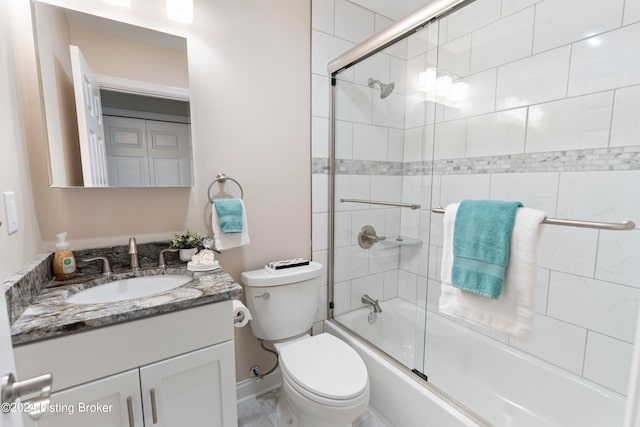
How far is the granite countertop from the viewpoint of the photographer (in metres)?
0.75

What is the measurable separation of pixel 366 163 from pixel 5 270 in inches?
66.7

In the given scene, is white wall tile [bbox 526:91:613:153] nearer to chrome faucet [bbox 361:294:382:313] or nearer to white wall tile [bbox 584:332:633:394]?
white wall tile [bbox 584:332:633:394]

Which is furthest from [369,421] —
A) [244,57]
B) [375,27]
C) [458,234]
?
[375,27]

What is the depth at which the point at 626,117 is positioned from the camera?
3.76 ft

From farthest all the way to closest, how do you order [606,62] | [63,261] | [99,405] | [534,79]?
[534,79] → [606,62] → [63,261] → [99,405]

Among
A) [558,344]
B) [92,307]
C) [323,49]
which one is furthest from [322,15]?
[558,344]

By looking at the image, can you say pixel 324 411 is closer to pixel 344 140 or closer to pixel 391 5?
pixel 344 140

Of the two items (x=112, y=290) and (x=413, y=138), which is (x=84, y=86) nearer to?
(x=112, y=290)

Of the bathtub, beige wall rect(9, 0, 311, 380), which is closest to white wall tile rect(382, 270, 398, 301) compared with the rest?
the bathtub

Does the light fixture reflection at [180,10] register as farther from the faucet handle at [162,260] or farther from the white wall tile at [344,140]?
the faucet handle at [162,260]

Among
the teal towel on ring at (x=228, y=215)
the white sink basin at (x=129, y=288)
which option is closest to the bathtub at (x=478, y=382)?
the teal towel on ring at (x=228, y=215)

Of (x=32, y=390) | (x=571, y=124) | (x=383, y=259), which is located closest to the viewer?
(x=32, y=390)

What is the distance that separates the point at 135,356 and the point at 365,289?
1370 mm

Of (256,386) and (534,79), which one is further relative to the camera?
(256,386)
